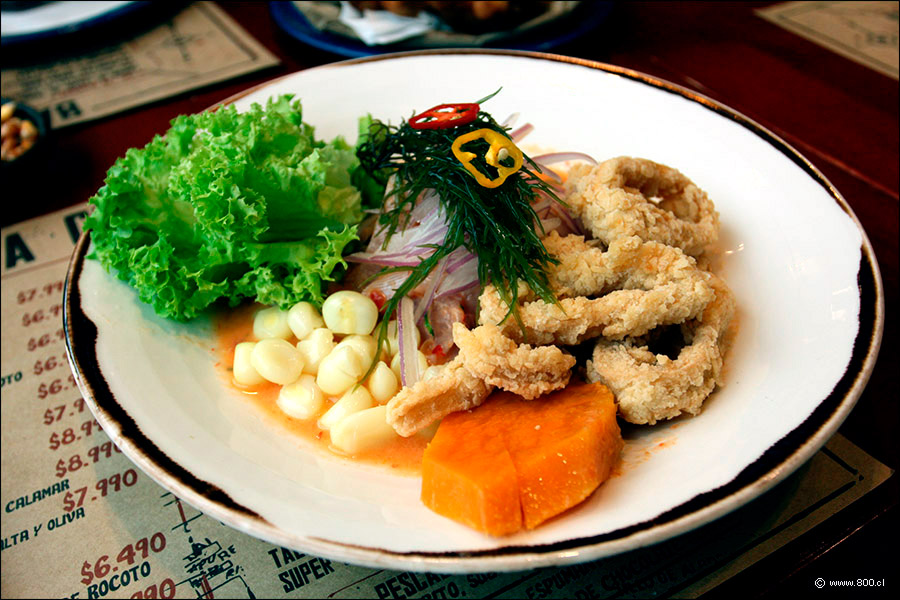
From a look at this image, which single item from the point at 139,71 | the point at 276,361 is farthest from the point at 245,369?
the point at 139,71

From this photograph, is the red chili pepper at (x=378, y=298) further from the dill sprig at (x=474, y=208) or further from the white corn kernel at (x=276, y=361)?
the white corn kernel at (x=276, y=361)

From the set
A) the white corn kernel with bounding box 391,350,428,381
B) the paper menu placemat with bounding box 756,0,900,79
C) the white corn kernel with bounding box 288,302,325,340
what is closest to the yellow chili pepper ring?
the white corn kernel with bounding box 391,350,428,381

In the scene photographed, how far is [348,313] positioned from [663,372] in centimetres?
91

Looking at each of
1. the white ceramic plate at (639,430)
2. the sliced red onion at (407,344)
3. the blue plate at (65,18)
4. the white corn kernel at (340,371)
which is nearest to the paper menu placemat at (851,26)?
the white ceramic plate at (639,430)

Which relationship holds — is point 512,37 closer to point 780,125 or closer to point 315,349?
point 780,125

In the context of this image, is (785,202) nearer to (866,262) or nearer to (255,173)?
(866,262)

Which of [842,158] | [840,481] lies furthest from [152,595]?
[842,158]

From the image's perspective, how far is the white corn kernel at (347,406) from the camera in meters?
1.76

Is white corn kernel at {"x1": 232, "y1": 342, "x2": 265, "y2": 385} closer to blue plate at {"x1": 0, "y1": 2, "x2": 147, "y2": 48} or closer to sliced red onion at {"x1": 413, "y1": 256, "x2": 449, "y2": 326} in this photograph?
sliced red onion at {"x1": 413, "y1": 256, "x2": 449, "y2": 326}

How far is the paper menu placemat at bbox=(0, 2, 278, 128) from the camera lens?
3.24 metres

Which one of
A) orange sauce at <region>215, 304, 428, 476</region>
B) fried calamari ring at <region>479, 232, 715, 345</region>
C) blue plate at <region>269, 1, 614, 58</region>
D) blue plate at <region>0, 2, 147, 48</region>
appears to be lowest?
orange sauce at <region>215, 304, 428, 476</region>

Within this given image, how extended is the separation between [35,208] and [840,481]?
311cm

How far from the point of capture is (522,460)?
1375 millimetres

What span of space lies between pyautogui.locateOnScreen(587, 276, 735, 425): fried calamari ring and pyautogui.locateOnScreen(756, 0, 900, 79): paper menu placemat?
225 centimetres
